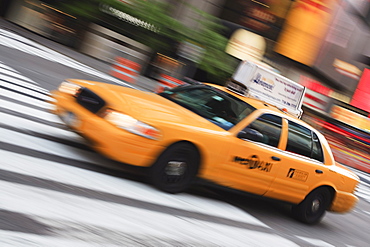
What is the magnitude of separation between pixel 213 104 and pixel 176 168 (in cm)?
131

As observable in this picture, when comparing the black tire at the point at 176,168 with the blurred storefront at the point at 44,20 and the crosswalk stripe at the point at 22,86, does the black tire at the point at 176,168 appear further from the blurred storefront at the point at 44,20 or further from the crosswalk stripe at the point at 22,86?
the blurred storefront at the point at 44,20

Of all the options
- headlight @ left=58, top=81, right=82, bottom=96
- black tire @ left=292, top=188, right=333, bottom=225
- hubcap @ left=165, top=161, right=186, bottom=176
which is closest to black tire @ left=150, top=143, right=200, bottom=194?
hubcap @ left=165, top=161, right=186, bottom=176

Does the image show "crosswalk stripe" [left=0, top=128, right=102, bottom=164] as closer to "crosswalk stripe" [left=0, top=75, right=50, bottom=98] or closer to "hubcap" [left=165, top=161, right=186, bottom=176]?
"hubcap" [left=165, top=161, right=186, bottom=176]

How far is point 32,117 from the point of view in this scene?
26.8 ft

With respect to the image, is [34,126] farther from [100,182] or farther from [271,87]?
[271,87]

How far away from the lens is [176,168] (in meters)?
6.58

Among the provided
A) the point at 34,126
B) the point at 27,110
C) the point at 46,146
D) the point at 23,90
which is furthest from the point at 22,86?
the point at 46,146

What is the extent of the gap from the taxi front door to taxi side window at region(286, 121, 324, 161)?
10.2 inches

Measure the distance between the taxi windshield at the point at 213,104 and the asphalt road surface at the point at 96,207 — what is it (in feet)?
3.35

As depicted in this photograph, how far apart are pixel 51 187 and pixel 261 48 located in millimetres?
25568

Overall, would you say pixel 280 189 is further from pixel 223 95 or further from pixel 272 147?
pixel 223 95

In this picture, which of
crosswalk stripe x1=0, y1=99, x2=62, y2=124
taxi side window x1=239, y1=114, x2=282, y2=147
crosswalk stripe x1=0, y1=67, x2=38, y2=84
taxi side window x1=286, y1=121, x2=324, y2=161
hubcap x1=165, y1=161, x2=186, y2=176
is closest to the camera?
hubcap x1=165, y1=161, x2=186, y2=176

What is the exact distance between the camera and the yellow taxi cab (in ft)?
20.6

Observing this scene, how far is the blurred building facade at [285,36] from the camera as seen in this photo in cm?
2556
